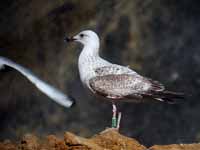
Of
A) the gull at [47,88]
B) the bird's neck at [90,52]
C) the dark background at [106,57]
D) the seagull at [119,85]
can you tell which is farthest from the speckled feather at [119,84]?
→ the gull at [47,88]

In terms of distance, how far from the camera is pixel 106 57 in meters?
5.48

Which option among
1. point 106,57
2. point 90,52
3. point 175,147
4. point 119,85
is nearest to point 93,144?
point 175,147

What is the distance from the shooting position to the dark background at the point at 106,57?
203 inches

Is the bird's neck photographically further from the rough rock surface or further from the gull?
the gull

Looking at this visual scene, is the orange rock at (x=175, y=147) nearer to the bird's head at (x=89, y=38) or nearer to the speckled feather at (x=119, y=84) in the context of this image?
the speckled feather at (x=119, y=84)

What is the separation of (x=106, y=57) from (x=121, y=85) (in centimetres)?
156

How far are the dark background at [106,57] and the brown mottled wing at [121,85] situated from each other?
118cm

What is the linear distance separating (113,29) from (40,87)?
78cm

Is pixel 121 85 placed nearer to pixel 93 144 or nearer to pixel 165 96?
pixel 165 96

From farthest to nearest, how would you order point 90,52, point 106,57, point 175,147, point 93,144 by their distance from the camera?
point 106,57, point 90,52, point 175,147, point 93,144

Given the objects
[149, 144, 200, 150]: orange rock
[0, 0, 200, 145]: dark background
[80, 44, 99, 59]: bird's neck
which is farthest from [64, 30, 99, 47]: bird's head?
[149, 144, 200, 150]: orange rock

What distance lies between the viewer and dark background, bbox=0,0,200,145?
516cm

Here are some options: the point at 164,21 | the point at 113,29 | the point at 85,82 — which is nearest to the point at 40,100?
the point at 113,29

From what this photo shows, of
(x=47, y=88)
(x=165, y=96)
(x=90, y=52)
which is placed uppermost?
(x=47, y=88)
